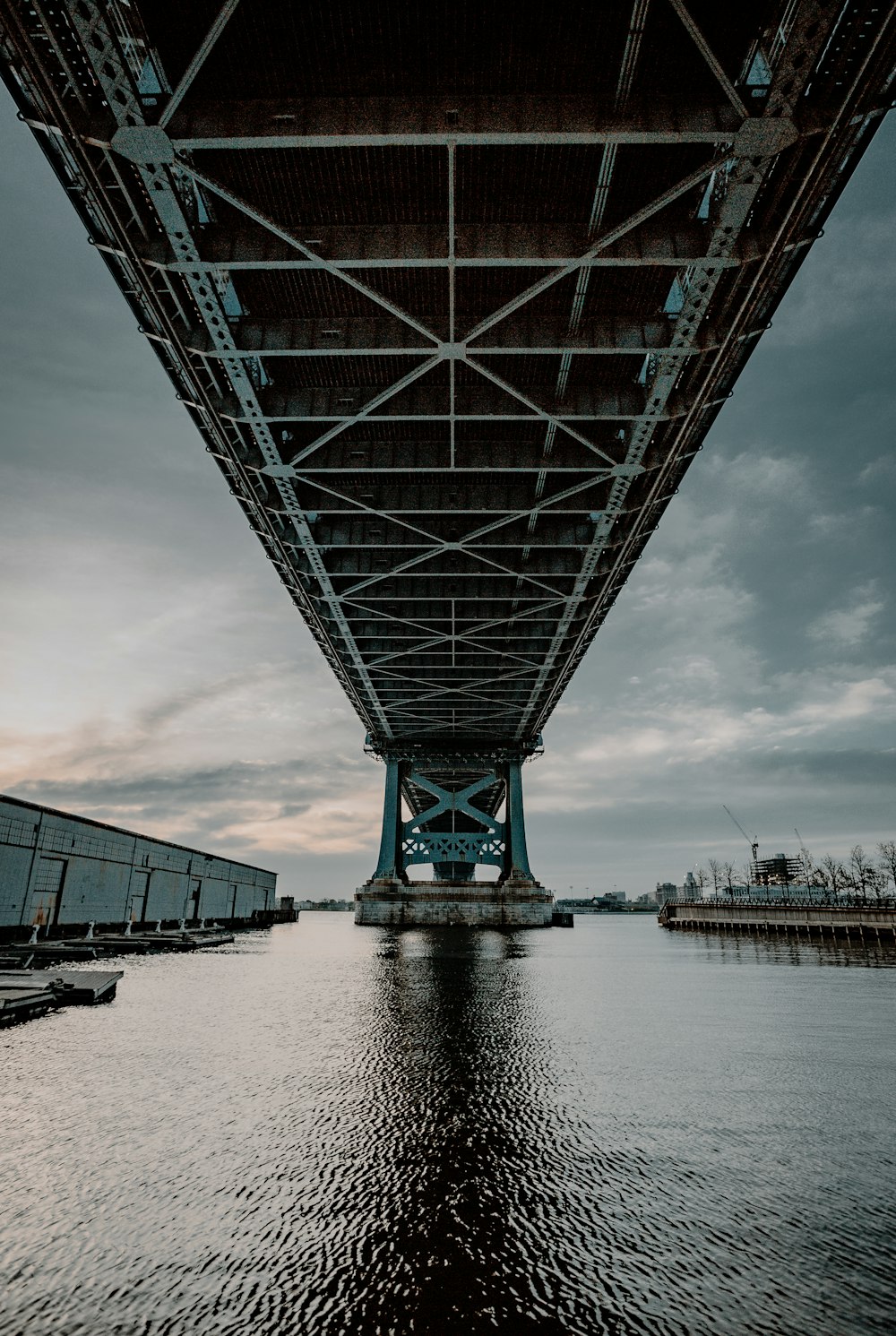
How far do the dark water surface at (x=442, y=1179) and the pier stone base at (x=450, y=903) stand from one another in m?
51.5

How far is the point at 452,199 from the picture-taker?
14.4 m

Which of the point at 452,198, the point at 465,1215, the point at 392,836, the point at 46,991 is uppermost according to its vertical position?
the point at 452,198

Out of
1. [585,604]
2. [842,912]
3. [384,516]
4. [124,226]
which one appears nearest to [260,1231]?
[124,226]

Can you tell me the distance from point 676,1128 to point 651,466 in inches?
797

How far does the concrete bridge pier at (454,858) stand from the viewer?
62281mm

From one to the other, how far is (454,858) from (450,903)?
5012 mm

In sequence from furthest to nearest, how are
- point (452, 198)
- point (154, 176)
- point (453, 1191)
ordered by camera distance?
point (452, 198) < point (154, 176) < point (453, 1191)

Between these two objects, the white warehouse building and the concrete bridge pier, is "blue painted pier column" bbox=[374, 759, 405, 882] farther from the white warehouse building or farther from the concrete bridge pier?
the white warehouse building

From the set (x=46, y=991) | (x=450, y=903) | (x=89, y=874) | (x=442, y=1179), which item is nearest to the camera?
(x=442, y=1179)

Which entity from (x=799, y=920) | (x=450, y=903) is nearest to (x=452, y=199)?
(x=450, y=903)

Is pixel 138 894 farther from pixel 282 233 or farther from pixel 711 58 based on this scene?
pixel 711 58

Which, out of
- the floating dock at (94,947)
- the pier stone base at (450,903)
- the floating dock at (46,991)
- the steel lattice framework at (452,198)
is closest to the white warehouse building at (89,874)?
the floating dock at (94,947)

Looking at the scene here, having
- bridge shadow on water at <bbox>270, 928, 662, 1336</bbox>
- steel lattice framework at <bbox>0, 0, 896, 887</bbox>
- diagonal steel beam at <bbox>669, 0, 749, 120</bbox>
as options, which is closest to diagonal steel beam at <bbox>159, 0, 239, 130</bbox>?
steel lattice framework at <bbox>0, 0, 896, 887</bbox>

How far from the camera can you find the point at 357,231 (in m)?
16.5
